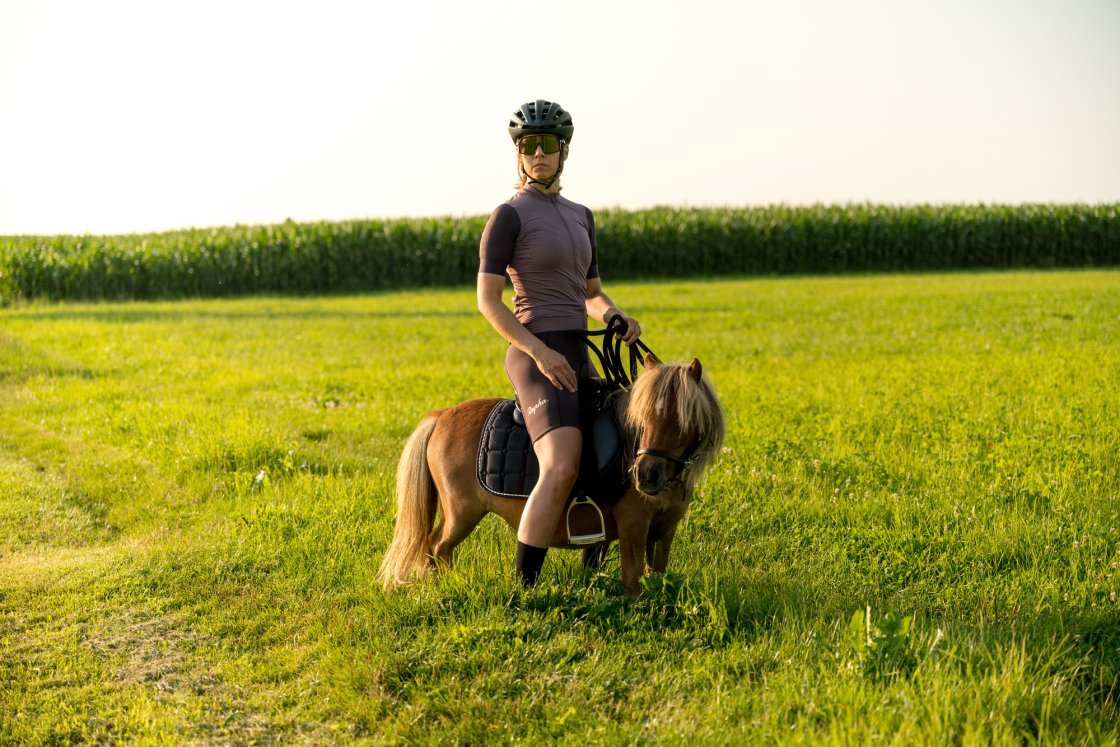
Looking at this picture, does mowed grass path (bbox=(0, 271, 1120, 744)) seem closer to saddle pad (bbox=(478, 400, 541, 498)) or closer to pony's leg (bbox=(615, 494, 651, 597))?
pony's leg (bbox=(615, 494, 651, 597))

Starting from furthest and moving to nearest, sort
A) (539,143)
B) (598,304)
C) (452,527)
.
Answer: (598,304), (452,527), (539,143)

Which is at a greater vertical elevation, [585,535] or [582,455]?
[582,455]

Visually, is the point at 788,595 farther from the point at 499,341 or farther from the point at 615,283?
the point at 615,283

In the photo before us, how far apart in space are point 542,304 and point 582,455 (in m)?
0.87

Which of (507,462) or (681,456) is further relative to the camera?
(507,462)

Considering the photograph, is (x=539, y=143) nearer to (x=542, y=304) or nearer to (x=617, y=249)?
(x=542, y=304)

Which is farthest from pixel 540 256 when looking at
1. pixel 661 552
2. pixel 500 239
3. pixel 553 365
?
pixel 661 552

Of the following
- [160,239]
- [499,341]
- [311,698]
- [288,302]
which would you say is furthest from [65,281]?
[311,698]

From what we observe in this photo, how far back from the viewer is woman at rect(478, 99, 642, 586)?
17.0 feet

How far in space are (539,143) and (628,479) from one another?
1.93 meters

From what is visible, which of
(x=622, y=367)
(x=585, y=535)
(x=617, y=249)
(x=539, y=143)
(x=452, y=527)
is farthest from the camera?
(x=617, y=249)

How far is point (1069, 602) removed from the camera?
5.82 meters

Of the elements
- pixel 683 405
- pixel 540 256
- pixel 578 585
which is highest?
pixel 540 256

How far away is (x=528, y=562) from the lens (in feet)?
17.9
